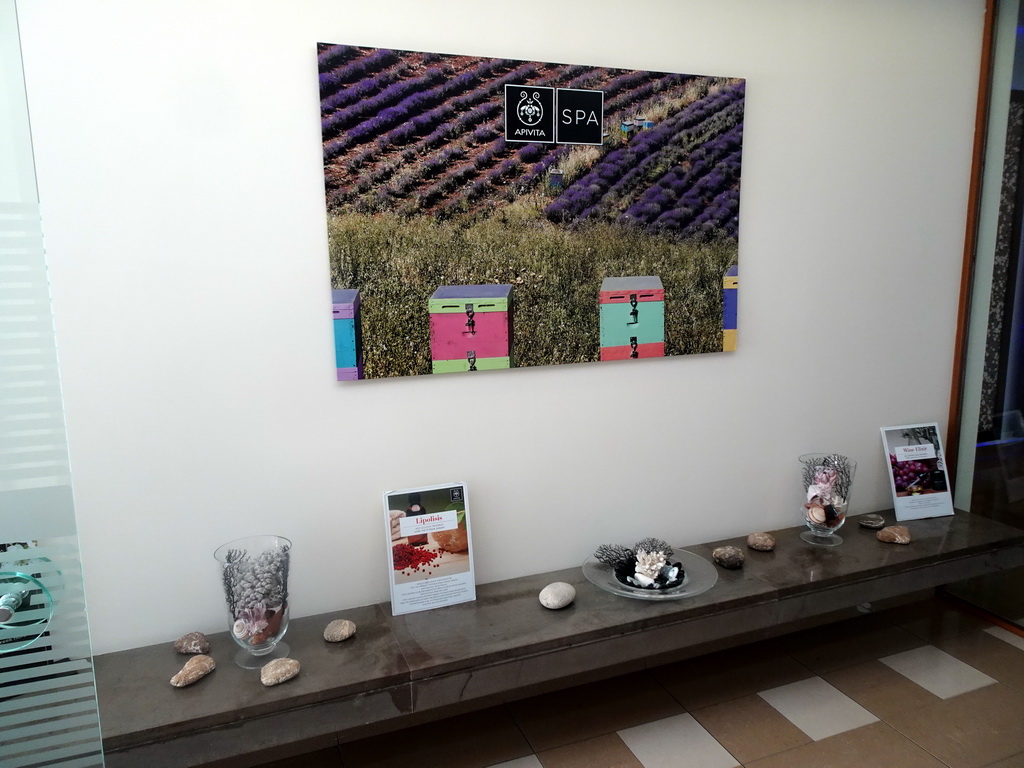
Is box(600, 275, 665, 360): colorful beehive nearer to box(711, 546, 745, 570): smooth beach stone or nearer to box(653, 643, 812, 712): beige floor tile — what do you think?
box(711, 546, 745, 570): smooth beach stone

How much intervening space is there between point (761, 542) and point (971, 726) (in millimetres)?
817

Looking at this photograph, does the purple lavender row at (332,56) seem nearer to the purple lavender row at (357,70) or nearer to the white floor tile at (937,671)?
the purple lavender row at (357,70)

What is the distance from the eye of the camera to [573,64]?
7.16ft

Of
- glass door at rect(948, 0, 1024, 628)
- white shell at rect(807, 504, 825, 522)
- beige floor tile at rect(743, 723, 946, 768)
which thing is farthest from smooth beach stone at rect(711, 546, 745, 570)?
glass door at rect(948, 0, 1024, 628)

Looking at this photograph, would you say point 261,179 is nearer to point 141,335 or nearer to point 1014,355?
point 141,335

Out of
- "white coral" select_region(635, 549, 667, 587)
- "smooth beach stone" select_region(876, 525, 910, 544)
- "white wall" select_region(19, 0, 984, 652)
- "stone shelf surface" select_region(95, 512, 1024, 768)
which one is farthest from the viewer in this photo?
"smooth beach stone" select_region(876, 525, 910, 544)

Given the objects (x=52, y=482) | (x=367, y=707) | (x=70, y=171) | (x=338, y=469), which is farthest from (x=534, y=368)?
(x=52, y=482)

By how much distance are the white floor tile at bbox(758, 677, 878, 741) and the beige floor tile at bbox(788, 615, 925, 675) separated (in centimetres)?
13

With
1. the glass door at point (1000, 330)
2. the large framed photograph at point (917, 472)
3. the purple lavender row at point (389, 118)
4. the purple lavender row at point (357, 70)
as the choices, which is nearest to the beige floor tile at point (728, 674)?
the large framed photograph at point (917, 472)

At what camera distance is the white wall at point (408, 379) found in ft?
5.97

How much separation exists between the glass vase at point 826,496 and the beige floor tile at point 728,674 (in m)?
0.47

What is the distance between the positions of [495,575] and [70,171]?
Answer: 65.4 inches

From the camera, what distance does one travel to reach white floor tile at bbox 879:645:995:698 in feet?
8.02

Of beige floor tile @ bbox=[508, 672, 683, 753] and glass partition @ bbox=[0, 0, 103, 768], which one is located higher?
glass partition @ bbox=[0, 0, 103, 768]
